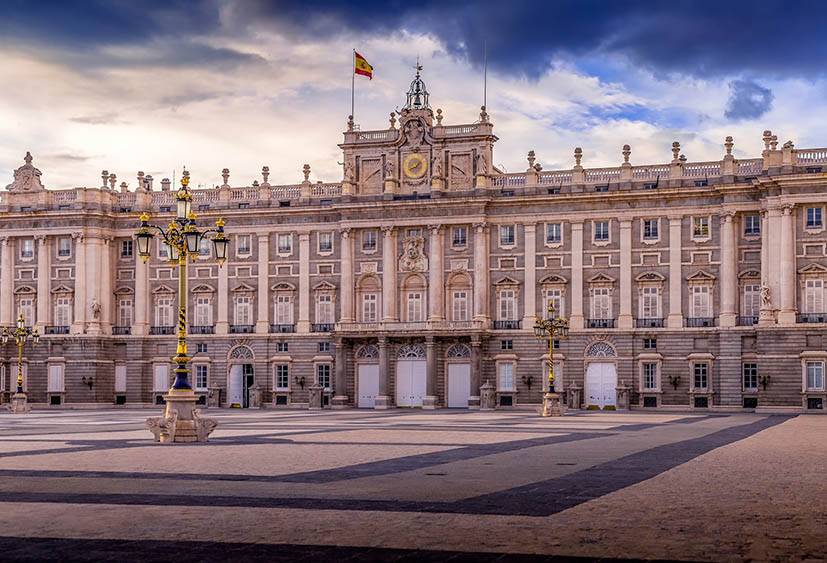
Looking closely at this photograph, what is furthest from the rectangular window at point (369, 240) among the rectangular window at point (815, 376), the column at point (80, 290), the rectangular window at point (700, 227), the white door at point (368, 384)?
the rectangular window at point (815, 376)

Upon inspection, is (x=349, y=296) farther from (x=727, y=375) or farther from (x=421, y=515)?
(x=421, y=515)

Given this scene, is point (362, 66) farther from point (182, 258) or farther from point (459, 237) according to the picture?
point (182, 258)

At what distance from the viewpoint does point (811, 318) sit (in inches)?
2584

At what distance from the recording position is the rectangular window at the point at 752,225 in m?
68.2

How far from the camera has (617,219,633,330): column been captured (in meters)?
70.4

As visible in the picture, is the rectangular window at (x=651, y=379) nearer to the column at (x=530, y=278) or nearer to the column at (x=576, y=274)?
the column at (x=576, y=274)

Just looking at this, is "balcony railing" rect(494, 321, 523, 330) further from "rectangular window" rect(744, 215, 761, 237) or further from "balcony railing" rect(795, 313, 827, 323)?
"balcony railing" rect(795, 313, 827, 323)

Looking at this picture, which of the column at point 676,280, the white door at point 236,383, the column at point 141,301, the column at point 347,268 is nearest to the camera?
the column at point 676,280

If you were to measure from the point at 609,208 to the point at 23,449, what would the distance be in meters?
48.9

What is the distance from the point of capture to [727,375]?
2667 inches

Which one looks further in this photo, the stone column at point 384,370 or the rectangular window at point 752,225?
the stone column at point 384,370

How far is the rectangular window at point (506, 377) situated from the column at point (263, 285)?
15.1m

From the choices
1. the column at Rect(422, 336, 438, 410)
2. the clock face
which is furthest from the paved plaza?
the clock face

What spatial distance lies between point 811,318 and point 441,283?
2215 centimetres
